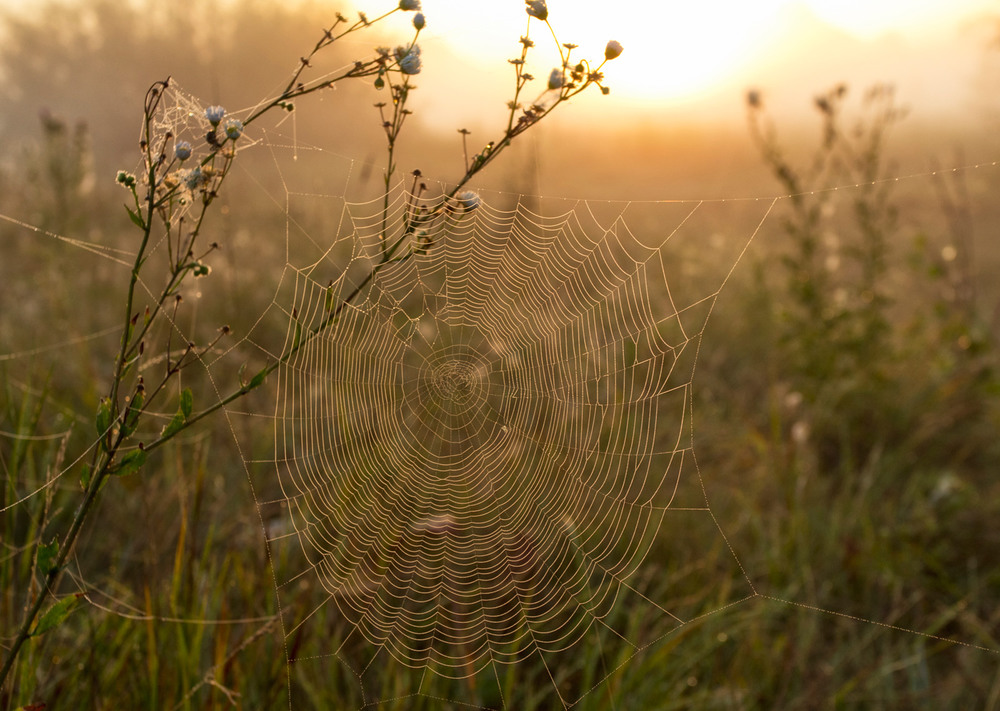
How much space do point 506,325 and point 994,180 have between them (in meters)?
13.2

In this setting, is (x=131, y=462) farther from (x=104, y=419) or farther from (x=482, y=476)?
(x=482, y=476)

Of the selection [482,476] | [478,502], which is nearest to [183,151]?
[478,502]

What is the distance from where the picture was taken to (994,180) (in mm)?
13594

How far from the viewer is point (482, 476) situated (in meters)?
3.73

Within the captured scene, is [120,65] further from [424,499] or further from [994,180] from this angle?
[424,499]

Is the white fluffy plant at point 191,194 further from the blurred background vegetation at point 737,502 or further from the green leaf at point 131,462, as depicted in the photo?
the blurred background vegetation at point 737,502

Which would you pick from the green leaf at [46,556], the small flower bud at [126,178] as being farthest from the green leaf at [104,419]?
the small flower bud at [126,178]

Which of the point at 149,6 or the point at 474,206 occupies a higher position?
the point at 149,6

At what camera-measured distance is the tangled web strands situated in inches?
109

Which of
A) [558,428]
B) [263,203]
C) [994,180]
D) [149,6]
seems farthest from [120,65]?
[558,428]

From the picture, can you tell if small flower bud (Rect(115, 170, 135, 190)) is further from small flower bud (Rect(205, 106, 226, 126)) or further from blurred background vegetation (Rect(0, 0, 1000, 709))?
blurred background vegetation (Rect(0, 0, 1000, 709))

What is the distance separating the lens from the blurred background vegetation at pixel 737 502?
231 centimetres

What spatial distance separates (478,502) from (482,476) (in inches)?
9.6

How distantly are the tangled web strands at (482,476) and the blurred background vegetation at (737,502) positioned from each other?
0.51 ft
